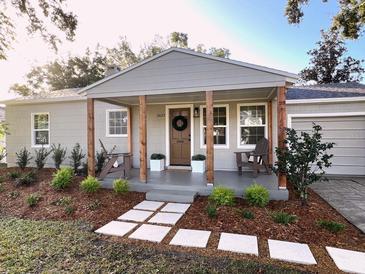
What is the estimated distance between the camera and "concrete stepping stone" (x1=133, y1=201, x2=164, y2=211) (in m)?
4.64

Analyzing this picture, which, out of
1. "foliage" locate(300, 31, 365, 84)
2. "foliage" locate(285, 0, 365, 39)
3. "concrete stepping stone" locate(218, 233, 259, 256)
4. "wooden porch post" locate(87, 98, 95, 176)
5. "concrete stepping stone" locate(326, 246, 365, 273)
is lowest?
"concrete stepping stone" locate(218, 233, 259, 256)

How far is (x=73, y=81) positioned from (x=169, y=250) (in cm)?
2171

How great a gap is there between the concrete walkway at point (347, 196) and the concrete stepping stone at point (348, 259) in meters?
0.89

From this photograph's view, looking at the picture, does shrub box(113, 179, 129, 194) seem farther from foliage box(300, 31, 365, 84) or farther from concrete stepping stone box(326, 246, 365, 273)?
foliage box(300, 31, 365, 84)

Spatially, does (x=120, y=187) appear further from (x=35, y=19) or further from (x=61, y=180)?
(x=35, y=19)

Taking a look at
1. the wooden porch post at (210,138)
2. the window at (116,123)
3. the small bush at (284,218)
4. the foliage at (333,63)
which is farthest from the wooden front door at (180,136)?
the foliage at (333,63)

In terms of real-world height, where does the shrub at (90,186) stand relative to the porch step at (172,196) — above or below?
above

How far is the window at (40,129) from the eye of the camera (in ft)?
30.8

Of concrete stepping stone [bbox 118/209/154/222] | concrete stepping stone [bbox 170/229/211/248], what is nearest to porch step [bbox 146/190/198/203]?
concrete stepping stone [bbox 118/209/154/222]

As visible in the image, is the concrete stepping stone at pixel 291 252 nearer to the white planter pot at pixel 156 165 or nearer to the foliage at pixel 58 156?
the white planter pot at pixel 156 165

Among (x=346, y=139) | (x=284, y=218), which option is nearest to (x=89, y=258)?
(x=284, y=218)

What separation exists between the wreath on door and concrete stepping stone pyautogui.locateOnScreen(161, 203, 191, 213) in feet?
12.0

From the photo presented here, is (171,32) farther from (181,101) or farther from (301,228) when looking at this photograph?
(301,228)

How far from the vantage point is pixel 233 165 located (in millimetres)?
7629
